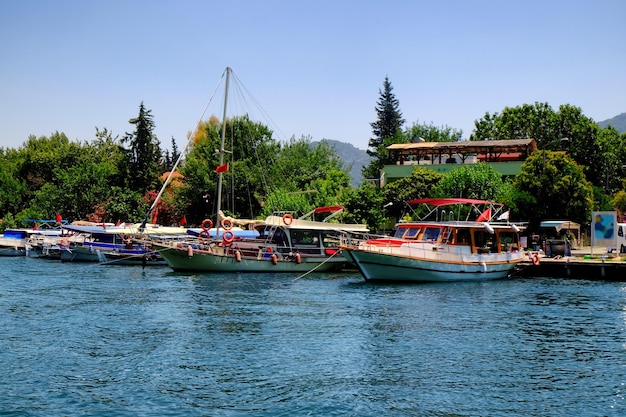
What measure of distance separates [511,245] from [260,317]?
23.4m

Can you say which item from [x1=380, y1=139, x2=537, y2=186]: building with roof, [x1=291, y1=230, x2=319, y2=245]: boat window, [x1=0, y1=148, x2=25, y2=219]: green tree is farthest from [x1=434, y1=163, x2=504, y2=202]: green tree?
[x1=0, y1=148, x2=25, y2=219]: green tree

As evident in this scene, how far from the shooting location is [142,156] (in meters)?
86.9

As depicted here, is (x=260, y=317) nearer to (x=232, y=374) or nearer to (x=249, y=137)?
(x=232, y=374)

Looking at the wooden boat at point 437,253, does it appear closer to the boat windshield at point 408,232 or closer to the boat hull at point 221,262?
the boat windshield at point 408,232

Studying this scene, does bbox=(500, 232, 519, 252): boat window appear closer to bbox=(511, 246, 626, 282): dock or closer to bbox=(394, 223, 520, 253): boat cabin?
bbox=(394, 223, 520, 253): boat cabin

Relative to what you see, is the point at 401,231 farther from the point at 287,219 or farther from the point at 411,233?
the point at 287,219

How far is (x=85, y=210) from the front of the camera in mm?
83312

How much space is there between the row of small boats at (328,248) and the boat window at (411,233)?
0.19ft

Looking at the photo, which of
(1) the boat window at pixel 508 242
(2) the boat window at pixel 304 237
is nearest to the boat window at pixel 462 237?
(1) the boat window at pixel 508 242

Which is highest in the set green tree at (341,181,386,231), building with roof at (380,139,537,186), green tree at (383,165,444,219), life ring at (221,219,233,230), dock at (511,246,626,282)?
building with roof at (380,139,537,186)

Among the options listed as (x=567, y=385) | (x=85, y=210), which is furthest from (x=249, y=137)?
(x=567, y=385)

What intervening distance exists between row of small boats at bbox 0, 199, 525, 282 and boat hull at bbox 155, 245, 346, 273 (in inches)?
2.5

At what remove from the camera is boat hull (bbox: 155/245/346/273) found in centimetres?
4575

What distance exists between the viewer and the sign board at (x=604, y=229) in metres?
44.5
